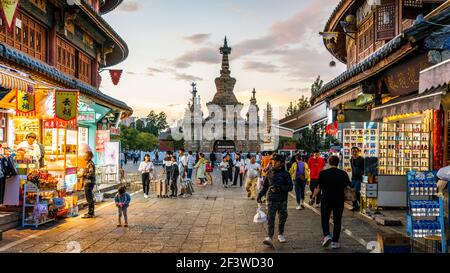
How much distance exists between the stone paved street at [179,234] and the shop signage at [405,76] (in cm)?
366

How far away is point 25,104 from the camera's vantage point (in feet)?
46.8

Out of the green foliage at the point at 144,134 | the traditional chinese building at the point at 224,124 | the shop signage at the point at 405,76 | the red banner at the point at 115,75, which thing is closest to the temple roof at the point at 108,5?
the red banner at the point at 115,75

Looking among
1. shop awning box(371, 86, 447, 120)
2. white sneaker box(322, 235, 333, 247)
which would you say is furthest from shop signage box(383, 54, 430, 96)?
white sneaker box(322, 235, 333, 247)

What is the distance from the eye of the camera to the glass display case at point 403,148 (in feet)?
44.2

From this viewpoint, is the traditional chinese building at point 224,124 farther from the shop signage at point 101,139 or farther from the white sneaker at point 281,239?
the white sneaker at point 281,239

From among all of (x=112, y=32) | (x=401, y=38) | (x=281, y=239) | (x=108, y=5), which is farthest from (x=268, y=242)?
(x=108, y=5)

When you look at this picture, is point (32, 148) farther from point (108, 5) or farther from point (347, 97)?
point (108, 5)

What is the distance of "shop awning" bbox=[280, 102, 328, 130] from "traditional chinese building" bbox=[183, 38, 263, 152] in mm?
34715

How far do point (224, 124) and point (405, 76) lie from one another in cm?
5314

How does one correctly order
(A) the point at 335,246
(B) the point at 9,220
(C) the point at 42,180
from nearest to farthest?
(A) the point at 335,246 → (B) the point at 9,220 → (C) the point at 42,180

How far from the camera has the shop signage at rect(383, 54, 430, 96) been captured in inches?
451

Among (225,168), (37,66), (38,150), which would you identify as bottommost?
(225,168)

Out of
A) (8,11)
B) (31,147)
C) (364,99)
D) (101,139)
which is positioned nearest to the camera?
(8,11)

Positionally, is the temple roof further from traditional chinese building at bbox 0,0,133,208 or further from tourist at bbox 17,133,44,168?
tourist at bbox 17,133,44,168
